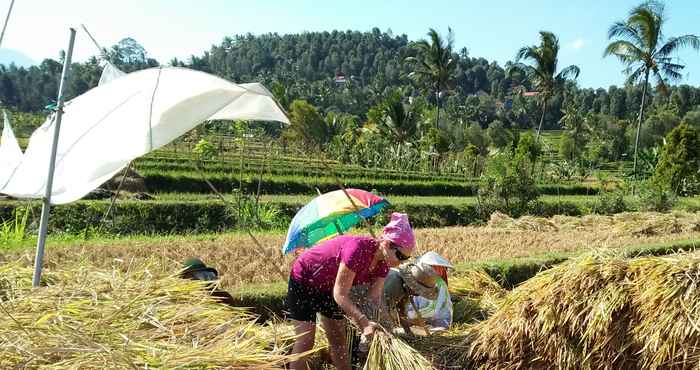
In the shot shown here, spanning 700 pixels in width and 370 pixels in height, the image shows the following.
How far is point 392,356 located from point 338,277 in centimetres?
47

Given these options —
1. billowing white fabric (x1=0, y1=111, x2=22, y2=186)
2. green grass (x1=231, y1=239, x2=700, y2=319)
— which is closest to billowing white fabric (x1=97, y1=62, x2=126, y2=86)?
billowing white fabric (x1=0, y1=111, x2=22, y2=186)

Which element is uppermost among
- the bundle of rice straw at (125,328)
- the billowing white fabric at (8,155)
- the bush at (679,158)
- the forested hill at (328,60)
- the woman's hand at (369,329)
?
the forested hill at (328,60)

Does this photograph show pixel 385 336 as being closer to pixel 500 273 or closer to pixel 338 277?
pixel 338 277

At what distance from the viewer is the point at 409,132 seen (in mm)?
31016

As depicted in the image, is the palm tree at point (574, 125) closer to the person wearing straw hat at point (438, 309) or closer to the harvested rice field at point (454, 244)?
the harvested rice field at point (454, 244)

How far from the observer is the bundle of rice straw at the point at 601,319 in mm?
2941

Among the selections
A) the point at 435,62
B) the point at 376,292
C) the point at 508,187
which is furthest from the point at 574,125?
the point at 376,292

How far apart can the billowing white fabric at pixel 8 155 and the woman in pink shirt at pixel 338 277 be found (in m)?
2.01

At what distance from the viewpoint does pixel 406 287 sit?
3775mm

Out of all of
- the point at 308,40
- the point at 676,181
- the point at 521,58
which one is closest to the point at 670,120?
the point at 521,58

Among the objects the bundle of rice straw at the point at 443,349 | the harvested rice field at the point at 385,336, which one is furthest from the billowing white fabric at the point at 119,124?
the bundle of rice straw at the point at 443,349

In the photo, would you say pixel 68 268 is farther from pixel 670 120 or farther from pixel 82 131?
pixel 670 120

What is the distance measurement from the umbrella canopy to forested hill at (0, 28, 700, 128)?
31.0 m

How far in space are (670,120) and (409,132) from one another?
29978 millimetres
